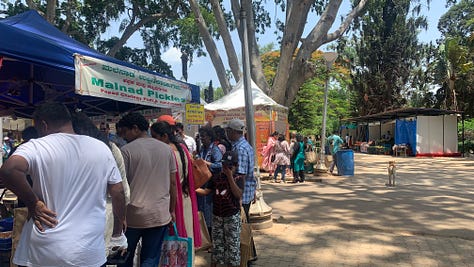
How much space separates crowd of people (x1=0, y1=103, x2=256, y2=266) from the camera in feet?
7.08

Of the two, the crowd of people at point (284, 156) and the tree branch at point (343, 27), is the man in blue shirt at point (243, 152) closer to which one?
the crowd of people at point (284, 156)

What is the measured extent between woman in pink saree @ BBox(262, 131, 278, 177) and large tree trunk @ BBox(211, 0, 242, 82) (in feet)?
10.1

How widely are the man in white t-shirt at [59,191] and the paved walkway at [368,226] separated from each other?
283cm

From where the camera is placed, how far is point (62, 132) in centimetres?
233

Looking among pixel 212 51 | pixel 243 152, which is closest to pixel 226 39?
pixel 212 51

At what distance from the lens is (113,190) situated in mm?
2482

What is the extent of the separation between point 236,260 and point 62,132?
246 cm

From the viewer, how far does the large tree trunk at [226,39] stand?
1385 centimetres

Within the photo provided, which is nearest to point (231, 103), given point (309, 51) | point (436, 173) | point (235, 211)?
point (309, 51)

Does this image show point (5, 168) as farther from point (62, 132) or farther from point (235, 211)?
point (235, 211)

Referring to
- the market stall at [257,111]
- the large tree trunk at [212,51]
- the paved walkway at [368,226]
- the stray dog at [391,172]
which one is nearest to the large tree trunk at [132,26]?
the large tree trunk at [212,51]

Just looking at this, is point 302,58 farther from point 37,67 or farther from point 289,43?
point 37,67

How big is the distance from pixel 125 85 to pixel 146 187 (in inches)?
72.6

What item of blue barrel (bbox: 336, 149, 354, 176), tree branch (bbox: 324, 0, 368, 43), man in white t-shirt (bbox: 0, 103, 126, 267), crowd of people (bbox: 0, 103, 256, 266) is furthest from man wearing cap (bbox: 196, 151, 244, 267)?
tree branch (bbox: 324, 0, 368, 43)
